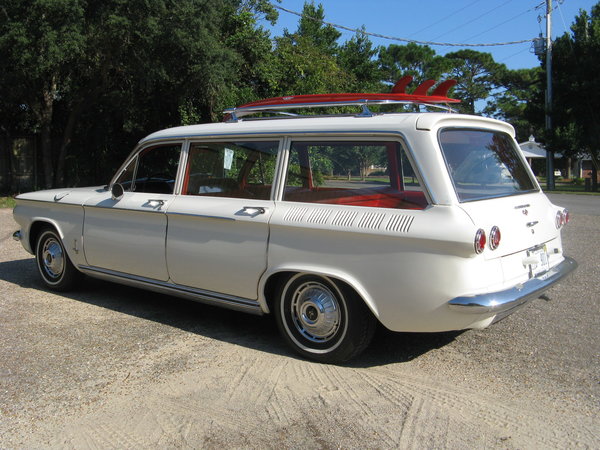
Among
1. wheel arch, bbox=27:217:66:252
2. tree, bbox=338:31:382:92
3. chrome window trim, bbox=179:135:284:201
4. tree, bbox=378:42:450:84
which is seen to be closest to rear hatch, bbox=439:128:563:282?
chrome window trim, bbox=179:135:284:201

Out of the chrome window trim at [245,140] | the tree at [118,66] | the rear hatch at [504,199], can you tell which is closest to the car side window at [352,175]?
the chrome window trim at [245,140]

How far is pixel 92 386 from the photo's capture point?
3.72 m

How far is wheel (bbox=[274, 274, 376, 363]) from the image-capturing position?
12.7ft

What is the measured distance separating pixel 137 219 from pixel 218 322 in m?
1.18

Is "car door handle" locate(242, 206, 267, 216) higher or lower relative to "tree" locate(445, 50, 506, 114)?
lower

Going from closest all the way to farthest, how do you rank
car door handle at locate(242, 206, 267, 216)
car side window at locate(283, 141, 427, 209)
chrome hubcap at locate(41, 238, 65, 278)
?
car side window at locate(283, 141, 427, 209) < car door handle at locate(242, 206, 267, 216) < chrome hubcap at locate(41, 238, 65, 278)

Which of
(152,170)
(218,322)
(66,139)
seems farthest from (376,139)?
(66,139)

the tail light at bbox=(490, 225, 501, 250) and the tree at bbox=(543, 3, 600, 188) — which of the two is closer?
the tail light at bbox=(490, 225, 501, 250)

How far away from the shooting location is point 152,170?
534cm

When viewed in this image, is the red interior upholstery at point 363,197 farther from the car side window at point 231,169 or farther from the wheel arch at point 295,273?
the wheel arch at point 295,273

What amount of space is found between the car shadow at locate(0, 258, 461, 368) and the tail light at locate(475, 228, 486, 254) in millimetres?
1129

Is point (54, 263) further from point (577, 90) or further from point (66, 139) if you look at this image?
point (577, 90)

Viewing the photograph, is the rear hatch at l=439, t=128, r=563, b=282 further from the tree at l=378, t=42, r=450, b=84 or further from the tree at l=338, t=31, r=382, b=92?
the tree at l=378, t=42, r=450, b=84

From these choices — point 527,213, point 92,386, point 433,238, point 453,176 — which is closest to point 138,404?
point 92,386
